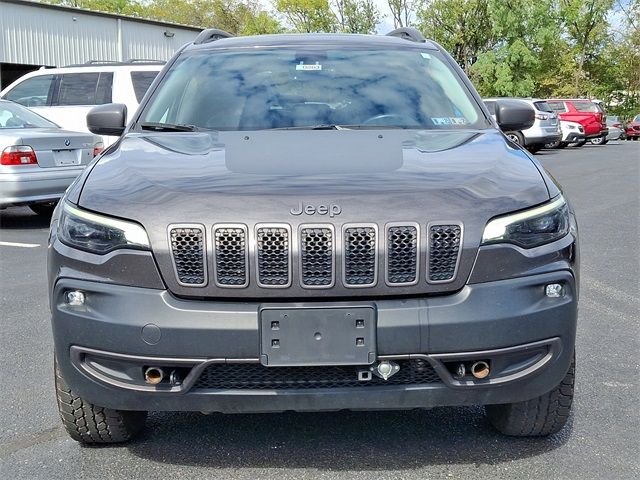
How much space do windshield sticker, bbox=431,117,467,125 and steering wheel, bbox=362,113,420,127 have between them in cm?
9

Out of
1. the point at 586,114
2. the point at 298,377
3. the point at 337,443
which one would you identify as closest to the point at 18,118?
→ the point at 337,443

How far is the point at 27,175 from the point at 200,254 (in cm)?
717

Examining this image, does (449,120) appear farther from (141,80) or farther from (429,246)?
(141,80)

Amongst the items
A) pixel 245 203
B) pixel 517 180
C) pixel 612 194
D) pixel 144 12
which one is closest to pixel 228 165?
pixel 245 203

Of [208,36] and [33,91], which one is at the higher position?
[208,36]

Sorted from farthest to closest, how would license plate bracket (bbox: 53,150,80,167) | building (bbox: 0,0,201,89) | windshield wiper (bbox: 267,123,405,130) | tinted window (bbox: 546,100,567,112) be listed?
tinted window (bbox: 546,100,567,112), building (bbox: 0,0,201,89), license plate bracket (bbox: 53,150,80,167), windshield wiper (bbox: 267,123,405,130)

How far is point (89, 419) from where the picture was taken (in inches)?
128

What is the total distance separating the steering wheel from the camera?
13.2ft

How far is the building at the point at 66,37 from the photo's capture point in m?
29.3

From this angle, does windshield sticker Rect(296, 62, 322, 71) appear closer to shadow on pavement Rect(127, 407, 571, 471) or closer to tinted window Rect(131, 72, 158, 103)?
shadow on pavement Rect(127, 407, 571, 471)

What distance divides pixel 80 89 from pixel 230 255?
1030cm

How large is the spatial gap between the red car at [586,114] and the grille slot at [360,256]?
104 ft

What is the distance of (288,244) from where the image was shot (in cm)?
279

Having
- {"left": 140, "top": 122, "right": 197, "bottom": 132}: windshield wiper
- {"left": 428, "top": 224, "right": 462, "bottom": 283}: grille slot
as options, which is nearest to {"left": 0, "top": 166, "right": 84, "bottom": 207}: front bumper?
{"left": 140, "top": 122, "right": 197, "bottom": 132}: windshield wiper
